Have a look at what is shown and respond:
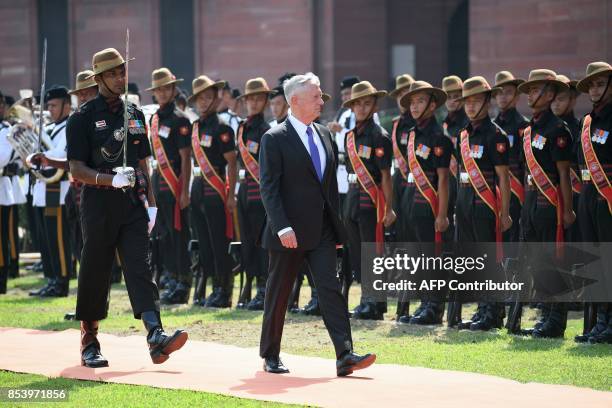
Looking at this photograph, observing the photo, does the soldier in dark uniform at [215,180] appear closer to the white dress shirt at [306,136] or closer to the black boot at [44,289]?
the black boot at [44,289]

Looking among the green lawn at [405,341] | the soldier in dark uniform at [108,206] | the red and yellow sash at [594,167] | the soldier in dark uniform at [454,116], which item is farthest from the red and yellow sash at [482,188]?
the soldier in dark uniform at [108,206]

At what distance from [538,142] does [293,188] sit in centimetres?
320

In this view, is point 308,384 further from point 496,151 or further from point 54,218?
point 54,218

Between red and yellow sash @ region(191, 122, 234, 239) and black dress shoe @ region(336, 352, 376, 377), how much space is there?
5.18 m

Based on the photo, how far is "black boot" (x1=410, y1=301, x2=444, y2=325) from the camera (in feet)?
A: 42.5

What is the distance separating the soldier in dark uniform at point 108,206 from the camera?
32.8 ft

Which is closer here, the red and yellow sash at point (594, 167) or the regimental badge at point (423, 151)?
the red and yellow sash at point (594, 167)

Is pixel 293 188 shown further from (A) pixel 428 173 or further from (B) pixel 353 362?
(A) pixel 428 173

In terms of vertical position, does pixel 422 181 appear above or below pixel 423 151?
below

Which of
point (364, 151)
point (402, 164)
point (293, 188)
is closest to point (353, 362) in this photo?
point (293, 188)

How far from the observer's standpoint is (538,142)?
12008mm

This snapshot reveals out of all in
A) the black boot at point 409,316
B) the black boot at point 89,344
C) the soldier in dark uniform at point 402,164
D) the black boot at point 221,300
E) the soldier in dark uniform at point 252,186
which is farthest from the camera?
the black boot at point 221,300

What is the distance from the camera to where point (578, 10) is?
2464 cm

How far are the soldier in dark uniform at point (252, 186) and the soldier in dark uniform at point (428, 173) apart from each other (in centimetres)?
176
